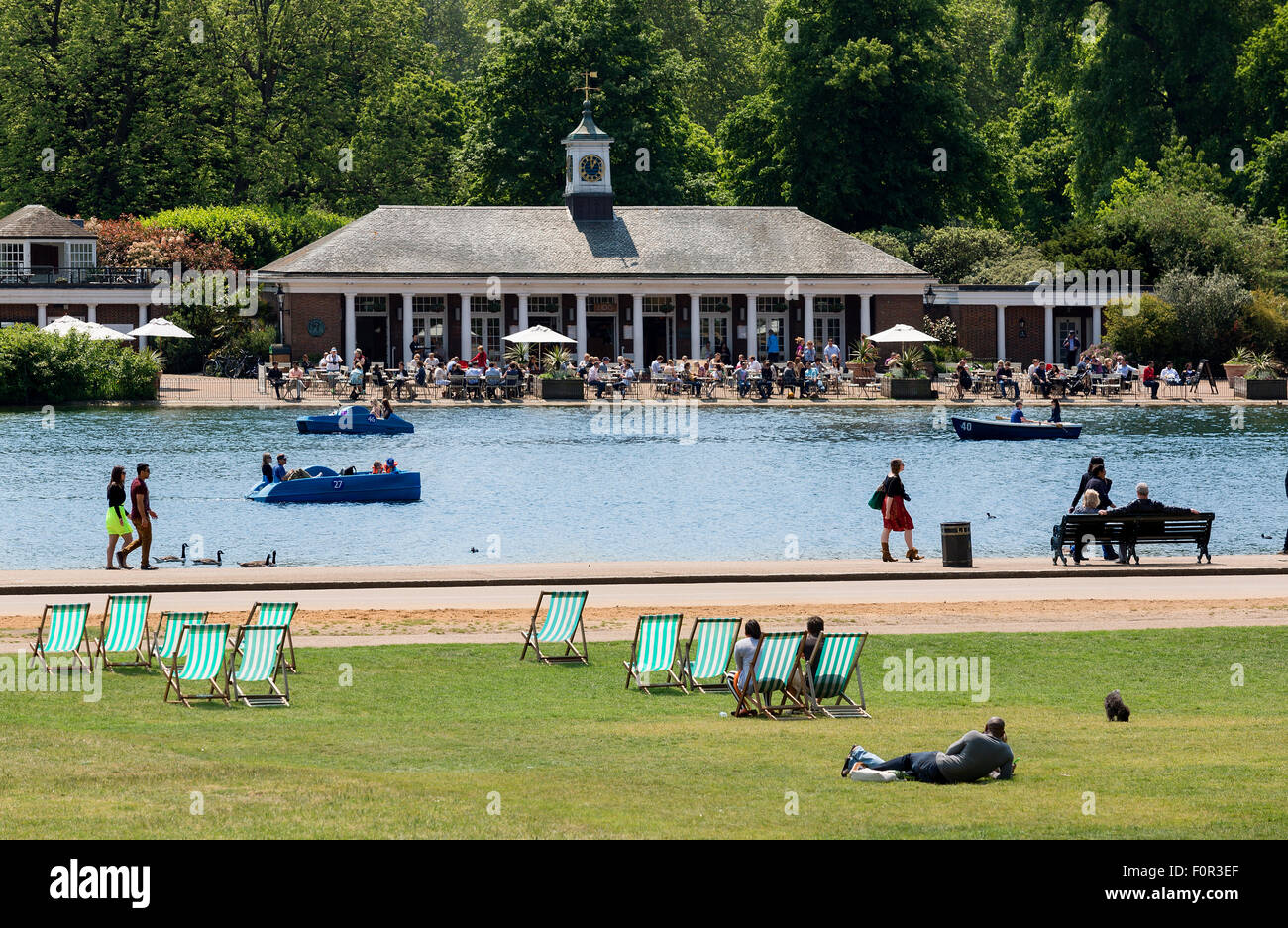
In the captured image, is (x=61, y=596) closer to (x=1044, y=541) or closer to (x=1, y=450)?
(x=1044, y=541)

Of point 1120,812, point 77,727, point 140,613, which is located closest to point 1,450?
point 140,613

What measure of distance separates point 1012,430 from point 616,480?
15497 millimetres

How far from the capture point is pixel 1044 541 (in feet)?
106

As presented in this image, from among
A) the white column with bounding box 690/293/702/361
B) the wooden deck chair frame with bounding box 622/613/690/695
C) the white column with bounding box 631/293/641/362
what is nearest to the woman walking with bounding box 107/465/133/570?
the wooden deck chair frame with bounding box 622/613/690/695

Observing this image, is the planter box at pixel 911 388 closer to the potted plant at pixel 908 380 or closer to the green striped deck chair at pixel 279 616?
the potted plant at pixel 908 380

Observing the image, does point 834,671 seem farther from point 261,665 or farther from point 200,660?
point 200,660

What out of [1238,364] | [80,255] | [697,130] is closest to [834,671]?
[1238,364]

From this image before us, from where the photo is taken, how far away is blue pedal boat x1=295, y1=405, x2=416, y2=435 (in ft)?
179

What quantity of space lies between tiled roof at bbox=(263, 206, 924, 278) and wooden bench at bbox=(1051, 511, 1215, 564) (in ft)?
160

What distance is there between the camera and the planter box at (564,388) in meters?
65.2

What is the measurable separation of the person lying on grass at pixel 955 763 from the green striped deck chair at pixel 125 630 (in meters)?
8.36

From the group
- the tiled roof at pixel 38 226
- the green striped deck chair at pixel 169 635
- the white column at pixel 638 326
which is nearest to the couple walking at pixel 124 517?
the green striped deck chair at pixel 169 635

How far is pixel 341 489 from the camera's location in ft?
132
